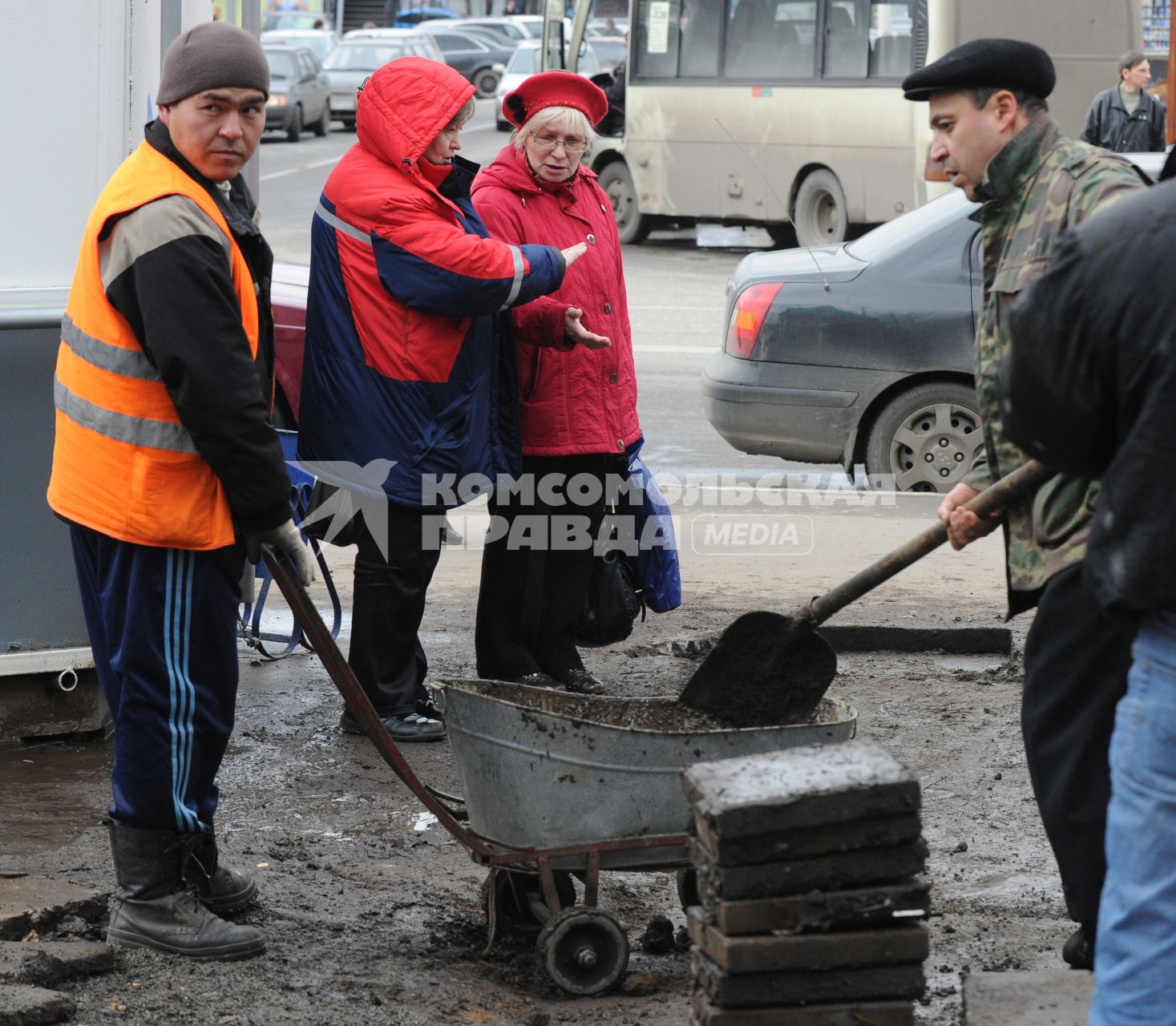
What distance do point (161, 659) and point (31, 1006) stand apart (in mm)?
758

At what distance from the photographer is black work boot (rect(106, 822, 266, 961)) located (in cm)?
363

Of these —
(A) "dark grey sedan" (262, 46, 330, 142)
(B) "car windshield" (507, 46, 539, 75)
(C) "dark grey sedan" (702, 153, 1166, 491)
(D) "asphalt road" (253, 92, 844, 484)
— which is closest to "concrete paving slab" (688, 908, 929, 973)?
(D) "asphalt road" (253, 92, 844, 484)

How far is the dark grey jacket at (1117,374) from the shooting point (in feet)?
7.64

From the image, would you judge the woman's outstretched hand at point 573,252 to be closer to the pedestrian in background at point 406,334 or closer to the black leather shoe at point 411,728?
the pedestrian in background at point 406,334

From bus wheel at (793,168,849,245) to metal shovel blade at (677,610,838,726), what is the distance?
15.0 m

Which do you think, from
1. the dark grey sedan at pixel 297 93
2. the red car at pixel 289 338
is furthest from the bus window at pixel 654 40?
the red car at pixel 289 338

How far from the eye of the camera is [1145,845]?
250cm

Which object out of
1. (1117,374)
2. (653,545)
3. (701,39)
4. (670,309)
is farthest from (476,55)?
(1117,374)

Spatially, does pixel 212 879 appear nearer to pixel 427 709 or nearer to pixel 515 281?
pixel 427 709

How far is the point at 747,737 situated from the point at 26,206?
271 cm

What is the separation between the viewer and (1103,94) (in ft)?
50.1

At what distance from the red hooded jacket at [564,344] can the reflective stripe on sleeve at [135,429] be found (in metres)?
1.76

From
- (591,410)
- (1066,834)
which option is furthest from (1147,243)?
(591,410)

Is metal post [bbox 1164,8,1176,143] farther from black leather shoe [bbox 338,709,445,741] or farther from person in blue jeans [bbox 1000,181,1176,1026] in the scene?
person in blue jeans [bbox 1000,181,1176,1026]
